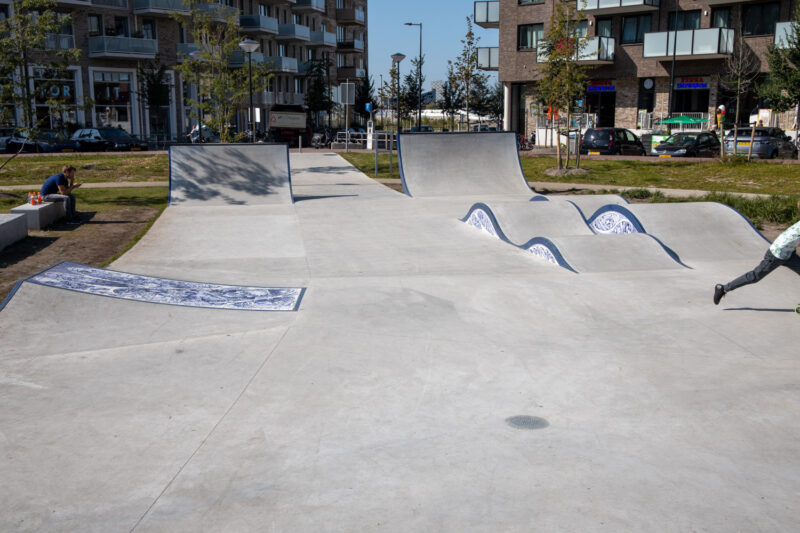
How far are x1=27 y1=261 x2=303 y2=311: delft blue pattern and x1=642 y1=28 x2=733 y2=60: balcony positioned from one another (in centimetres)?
3685

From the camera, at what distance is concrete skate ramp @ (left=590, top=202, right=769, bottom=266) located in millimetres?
10000

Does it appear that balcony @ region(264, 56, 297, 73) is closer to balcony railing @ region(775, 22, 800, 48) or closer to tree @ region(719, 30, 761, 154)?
tree @ region(719, 30, 761, 154)

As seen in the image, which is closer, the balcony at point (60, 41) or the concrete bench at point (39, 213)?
the concrete bench at point (39, 213)

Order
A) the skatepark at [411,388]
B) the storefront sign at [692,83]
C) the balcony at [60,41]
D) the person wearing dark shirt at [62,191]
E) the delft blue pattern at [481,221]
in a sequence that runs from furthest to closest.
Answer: the balcony at [60,41] → the storefront sign at [692,83] → the person wearing dark shirt at [62,191] → the delft blue pattern at [481,221] → the skatepark at [411,388]

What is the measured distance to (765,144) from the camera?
2777cm

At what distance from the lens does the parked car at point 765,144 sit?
27703mm

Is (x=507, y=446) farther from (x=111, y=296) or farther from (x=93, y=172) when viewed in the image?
(x=93, y=172)

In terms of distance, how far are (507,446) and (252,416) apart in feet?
5.42

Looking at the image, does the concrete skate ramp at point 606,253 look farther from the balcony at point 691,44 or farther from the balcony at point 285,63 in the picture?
the balcony at point 285,63

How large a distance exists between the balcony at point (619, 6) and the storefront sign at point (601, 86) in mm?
A: 3928

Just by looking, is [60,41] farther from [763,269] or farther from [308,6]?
[763,269]

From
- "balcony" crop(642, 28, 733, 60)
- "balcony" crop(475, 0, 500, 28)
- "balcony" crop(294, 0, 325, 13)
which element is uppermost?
"balcony" crop(294, 0, 325, 13)

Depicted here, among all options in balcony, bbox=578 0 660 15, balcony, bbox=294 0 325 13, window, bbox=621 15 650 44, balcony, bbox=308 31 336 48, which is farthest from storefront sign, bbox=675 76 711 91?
balcony, bbox=294 0 325 13

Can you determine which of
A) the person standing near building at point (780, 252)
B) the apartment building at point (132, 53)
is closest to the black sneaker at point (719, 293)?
the person standing near building at point (780, 252)
